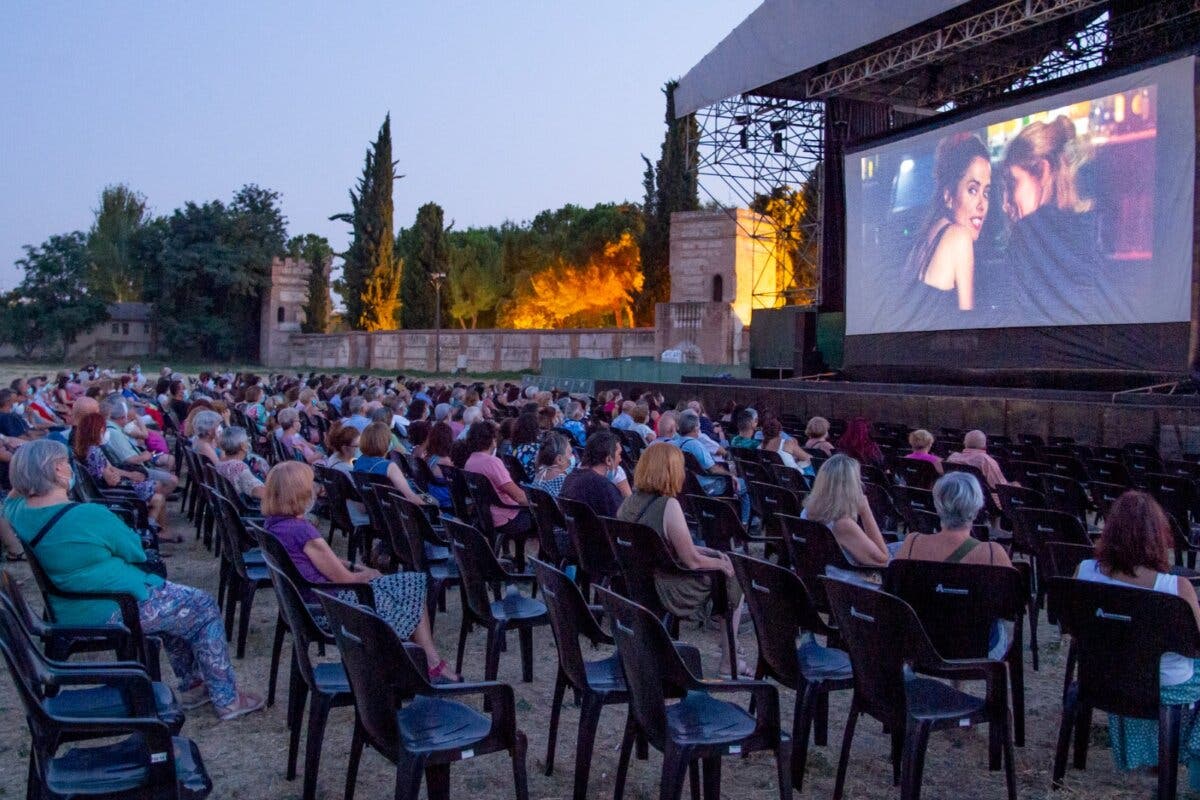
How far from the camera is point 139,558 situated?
371cm

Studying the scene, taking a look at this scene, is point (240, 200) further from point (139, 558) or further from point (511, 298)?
point (139, 558)

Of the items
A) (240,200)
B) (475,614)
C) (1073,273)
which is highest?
(240,200)

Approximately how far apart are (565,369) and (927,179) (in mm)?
12553

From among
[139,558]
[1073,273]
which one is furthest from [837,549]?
[1073,273]

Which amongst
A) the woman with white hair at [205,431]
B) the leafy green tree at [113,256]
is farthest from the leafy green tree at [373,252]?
the woman with white hair at [205,431]

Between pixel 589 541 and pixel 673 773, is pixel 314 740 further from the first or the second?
pixel 589 541

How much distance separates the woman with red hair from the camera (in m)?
3.35

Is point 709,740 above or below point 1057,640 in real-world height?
above

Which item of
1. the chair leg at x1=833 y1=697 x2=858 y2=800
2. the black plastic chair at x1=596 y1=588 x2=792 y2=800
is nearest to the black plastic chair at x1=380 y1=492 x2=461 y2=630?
the black plastic chair at x1=596 y1=588 x2=792 y2=800

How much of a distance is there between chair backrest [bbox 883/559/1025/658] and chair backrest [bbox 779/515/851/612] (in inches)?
32.0

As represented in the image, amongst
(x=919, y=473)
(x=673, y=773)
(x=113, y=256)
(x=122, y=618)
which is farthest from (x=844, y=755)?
(x=113, y=256)

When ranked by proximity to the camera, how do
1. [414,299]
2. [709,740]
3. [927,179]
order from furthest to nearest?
[414,299]
[927,179]
[709,740]

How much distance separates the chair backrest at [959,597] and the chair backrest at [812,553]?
81 centimetres

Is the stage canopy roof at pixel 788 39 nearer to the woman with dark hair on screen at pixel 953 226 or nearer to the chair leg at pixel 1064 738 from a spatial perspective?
the woman with dark hair on screen at pixel 953 226
